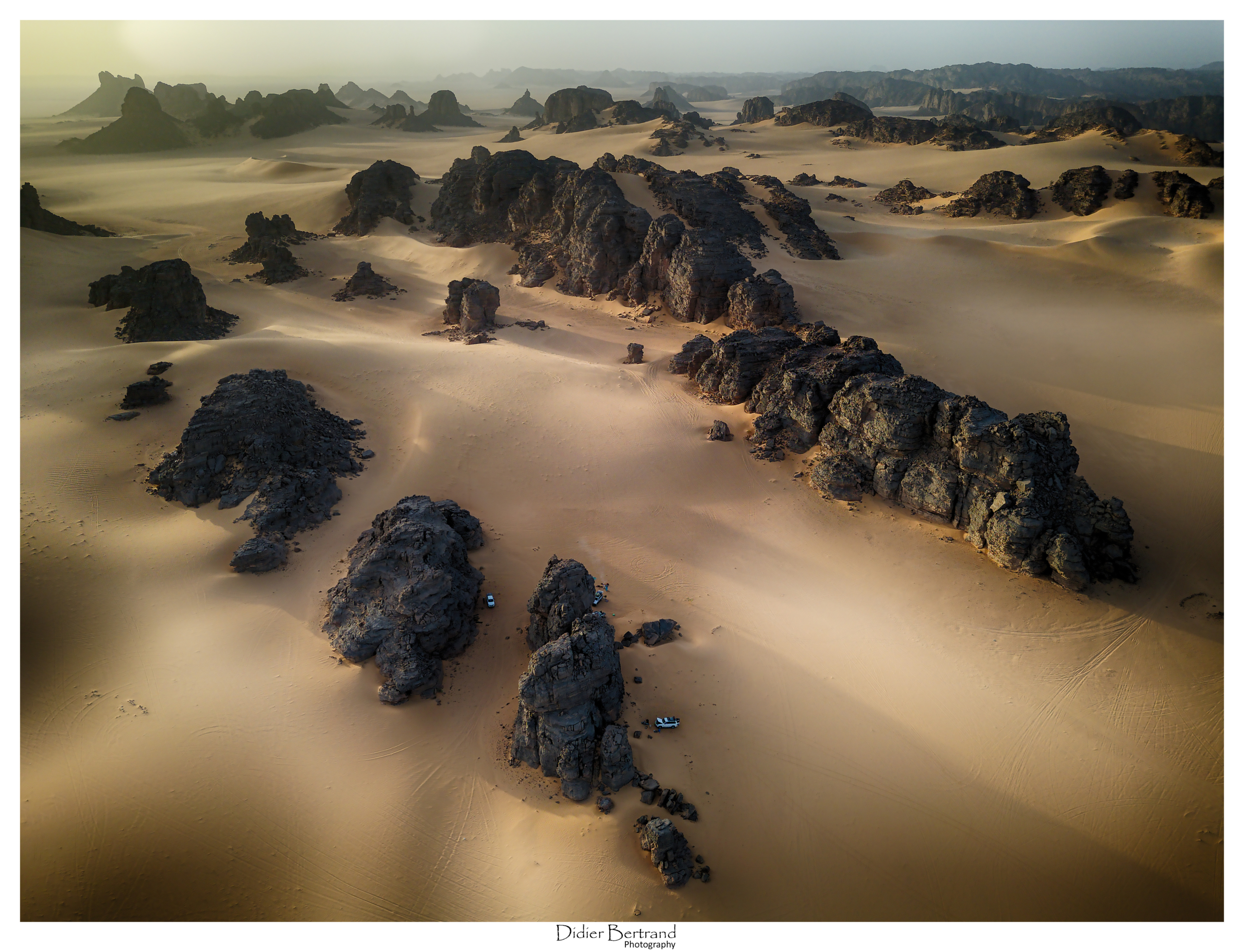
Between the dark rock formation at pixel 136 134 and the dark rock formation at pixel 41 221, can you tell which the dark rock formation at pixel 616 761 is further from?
the dark rock formation at pixel 136 134

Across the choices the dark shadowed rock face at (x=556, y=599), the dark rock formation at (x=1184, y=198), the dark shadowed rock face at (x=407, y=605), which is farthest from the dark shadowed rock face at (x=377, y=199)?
the dark rock formation at (x=1184, y=198)

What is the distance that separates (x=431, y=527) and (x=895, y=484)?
1260 centimetres

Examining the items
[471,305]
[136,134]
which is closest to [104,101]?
[136,134]

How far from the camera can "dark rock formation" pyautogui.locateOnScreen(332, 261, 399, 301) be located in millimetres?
33938

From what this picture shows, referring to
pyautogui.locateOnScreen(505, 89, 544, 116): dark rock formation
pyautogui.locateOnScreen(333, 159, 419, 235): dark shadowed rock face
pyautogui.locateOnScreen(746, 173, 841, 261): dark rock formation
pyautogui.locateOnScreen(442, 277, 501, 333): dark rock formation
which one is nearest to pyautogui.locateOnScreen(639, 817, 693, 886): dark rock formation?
pyautogui.locateOnScreen(442, 277, 501, 333): dark rock formation

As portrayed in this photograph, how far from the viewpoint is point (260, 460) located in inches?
651

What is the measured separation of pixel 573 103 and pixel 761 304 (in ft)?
268

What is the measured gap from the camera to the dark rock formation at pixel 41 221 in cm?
3625

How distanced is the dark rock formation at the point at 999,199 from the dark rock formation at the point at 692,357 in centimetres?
3370

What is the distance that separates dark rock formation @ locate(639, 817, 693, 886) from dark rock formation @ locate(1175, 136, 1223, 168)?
6986 cm

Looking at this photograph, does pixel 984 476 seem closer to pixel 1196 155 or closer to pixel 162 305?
pixel 162 305

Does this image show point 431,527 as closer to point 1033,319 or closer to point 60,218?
point 1033,319

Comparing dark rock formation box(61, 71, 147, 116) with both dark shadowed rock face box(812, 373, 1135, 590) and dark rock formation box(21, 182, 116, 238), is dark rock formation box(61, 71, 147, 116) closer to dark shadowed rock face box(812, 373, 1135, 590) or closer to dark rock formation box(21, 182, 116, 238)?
dark rock formation box(21, 182, 116, 238)

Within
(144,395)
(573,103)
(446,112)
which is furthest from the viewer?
(446,112)
